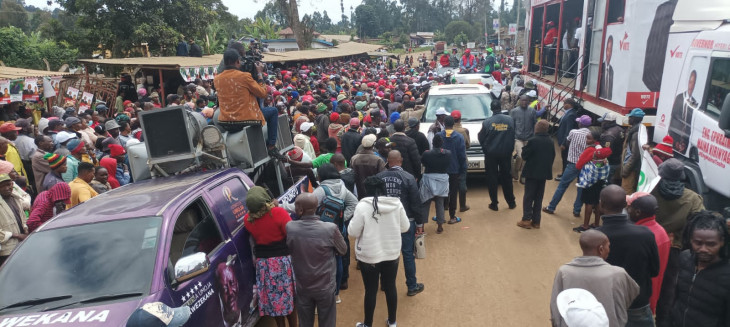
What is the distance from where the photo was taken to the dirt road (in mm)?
5035

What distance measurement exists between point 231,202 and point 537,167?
4.54m

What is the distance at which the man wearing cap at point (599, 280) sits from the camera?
2975 mm

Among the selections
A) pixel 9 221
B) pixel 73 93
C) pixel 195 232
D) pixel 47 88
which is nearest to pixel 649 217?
pixel 195 232

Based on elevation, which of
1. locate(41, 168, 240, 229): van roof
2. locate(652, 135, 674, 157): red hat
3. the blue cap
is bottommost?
locate(652, 135, 674, 157): red hat

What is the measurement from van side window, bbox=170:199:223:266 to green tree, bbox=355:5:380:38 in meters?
84.4

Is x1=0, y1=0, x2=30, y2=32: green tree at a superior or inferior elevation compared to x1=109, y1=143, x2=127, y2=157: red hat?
superior

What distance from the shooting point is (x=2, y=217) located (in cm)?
455

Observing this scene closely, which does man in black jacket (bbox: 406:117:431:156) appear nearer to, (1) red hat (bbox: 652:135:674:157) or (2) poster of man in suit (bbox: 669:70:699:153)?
(1) red hat (bbox: 652:135:674:157)

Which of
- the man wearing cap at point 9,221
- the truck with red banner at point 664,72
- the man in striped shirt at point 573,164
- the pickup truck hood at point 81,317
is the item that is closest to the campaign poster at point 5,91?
the man wearing cap at point 9,221

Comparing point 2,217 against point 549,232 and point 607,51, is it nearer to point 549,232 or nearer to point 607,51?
point 549,232

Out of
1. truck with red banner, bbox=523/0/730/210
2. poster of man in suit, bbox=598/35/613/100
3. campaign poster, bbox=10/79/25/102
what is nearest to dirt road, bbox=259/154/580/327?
truck with red banner, bbox=523/0/730/210

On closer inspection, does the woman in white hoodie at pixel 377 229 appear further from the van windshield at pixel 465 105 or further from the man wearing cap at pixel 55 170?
the van windshield at pixel 465 105

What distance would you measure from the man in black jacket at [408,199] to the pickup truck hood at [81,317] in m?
2.80

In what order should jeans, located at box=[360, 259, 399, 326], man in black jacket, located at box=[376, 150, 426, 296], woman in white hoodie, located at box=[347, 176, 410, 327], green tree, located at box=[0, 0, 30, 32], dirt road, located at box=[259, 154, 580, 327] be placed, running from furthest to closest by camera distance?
green tree, located at box=[0, 0, 30, 32]
man in black jacket, located at box=[376, 150, 426, 296]
dirt road, located at box=[259, 154, 580, 327]
jeans, located at box=[360, 259, 399, 326]
woman in white hoodie, located at box=[347, 176, 410, 327]
